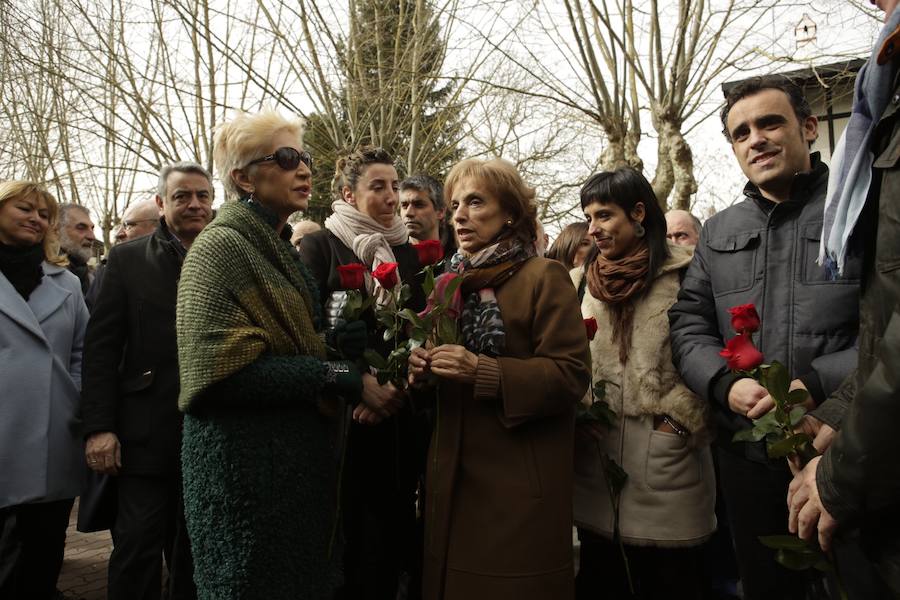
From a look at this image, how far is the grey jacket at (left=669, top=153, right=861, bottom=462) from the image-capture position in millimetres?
2113

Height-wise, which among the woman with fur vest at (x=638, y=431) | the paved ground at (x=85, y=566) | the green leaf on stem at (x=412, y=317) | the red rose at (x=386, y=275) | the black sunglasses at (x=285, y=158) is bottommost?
the paved ground at (x=85, y=566)

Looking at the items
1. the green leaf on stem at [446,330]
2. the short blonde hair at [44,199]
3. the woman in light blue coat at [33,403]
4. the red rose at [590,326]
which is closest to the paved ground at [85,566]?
the woman in light blue coat at [33,403]

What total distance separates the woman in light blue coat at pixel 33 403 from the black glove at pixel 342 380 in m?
1.76

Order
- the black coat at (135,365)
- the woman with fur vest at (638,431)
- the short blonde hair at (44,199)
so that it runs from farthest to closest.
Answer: the short blonde hair at (44,199), the black coat at (135,365), the woman with fur vest at (638,431)

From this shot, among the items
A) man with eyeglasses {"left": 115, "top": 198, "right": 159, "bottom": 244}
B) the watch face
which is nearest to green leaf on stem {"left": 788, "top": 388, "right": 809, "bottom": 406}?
the watch face

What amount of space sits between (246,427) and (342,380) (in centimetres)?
36

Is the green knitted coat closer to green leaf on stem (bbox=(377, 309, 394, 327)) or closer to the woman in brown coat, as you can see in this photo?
green leaf on stem (bbox=(377, 309, 394, 327))

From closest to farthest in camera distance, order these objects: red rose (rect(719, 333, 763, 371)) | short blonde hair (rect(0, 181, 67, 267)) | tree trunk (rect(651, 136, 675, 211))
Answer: red rose (rect(719, 333, 763, 371))
short blonde hair (rect(0, 181, 67, 267))
tree trunk (rect(651, 136, 675, 211))

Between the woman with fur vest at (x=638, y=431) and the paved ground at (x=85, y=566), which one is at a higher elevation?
the woman with fur vest at (x=638, y=431)

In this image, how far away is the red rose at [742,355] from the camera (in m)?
1.94

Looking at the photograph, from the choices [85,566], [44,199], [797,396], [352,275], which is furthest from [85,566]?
[797,396]

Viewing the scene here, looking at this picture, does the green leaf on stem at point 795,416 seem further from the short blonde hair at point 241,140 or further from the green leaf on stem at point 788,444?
the short blonde hair at point 241,140

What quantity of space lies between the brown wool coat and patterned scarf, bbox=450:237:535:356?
0.05 m

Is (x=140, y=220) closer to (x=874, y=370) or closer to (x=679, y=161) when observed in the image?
(x=874, y=370)
